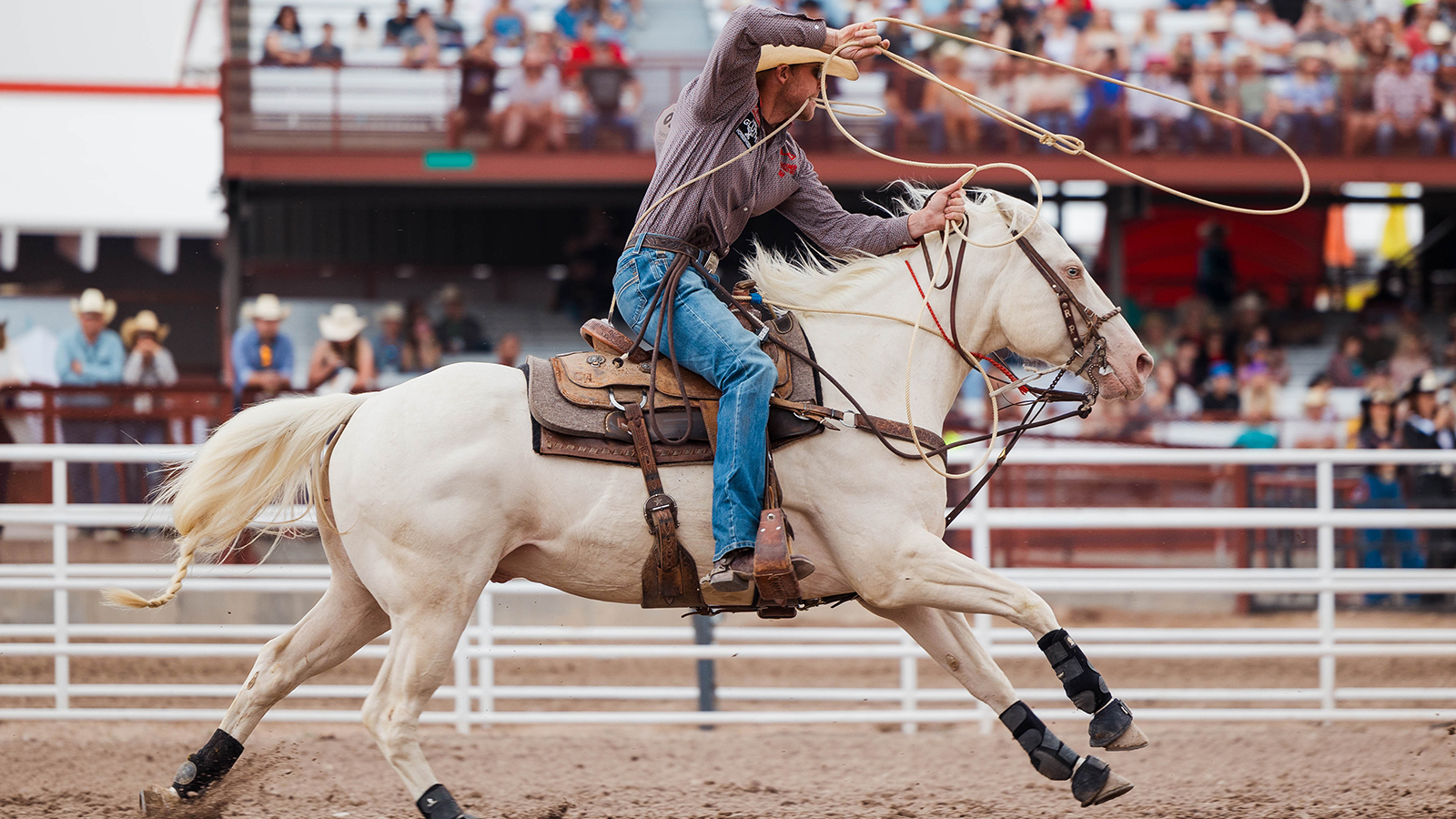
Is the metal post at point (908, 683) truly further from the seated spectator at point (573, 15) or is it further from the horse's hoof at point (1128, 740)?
the seated spectator at point (573, 15)

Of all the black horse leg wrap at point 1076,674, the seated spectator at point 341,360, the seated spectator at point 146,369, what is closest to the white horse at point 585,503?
the black horse leg wrap at point 1076,674

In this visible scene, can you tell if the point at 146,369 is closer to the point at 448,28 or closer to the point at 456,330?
the point at 456,330

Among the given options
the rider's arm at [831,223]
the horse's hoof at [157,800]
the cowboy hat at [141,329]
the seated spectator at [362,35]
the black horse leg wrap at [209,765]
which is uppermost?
the seated spectator at [362,35]

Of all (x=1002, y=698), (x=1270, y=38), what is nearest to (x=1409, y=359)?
(x=1270, y=38)

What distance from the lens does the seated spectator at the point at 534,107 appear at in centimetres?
1334

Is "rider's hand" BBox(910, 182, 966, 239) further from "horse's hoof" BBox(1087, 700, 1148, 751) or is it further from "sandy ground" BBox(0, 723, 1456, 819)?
"sandy ground" BBox(0, 723, 1456, 819)

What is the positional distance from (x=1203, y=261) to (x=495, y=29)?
873cm

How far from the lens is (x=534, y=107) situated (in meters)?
13.5

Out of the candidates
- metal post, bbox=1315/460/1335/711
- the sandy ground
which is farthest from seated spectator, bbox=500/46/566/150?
metal post, bbox=1315/460/1335/711

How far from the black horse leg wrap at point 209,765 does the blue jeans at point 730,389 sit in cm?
176

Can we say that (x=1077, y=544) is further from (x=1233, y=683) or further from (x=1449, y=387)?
(x=1449, y=387)

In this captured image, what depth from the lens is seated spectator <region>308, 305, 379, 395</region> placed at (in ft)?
29.3

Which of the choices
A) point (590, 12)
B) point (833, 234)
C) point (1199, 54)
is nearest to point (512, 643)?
point (833, 234)

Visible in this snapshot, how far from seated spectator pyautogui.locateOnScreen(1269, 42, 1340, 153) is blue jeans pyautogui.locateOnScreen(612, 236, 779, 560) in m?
11.4
